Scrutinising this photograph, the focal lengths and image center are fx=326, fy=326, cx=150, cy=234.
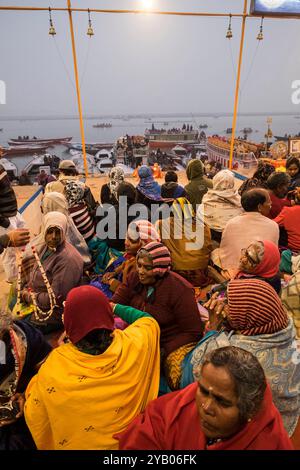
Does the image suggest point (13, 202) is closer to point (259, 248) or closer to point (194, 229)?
point (194, 229)

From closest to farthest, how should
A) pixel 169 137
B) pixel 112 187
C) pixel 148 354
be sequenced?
pixel 148 354 → pixel 112 187 → pixel 169 137

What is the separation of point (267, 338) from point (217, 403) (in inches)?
26.6

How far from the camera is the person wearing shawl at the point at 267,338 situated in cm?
161

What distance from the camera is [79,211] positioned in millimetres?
3479

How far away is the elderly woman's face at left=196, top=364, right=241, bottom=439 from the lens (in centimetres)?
103

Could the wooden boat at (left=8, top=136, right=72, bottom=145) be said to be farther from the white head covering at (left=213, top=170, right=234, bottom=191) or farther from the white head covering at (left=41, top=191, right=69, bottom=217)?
the white head covering at (left=213, top=170, right=234, bottom=191)

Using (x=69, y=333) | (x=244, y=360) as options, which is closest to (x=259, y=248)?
(x=244, y=360)

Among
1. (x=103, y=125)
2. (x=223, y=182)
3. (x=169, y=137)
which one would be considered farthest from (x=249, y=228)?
(x=103, y=125)

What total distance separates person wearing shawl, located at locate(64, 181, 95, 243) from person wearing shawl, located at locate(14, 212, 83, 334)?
34.8 inches

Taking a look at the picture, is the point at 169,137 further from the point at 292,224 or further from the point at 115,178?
the point at 292,224

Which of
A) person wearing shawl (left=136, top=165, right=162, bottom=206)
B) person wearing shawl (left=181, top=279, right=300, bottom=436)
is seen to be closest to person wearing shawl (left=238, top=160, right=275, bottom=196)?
person wearing shawl (left=136, top=165, right=162, bottom=206)

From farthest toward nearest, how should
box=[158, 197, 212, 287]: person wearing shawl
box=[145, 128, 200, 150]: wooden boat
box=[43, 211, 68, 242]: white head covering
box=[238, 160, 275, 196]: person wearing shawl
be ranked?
box=[145, 128, 200, 150]: wooden boat < box=[238, 160, 275, 196]: person wearing shawl < box=[158, 197, 212, 287]: person wearing shawl < box=[43, 211, 68, 242]: white head covering

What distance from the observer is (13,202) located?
2775 mm
